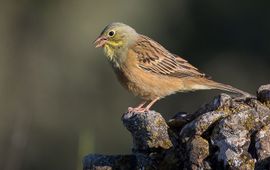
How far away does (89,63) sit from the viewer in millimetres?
19703

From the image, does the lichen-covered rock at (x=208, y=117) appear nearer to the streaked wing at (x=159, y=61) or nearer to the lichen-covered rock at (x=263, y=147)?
the lichen-covered rock at (x=263, y=147)

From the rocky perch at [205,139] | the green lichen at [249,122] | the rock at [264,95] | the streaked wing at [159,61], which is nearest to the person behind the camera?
the rocky perch at [205,139]

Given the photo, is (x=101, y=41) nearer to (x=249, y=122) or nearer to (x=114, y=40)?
(x=114, y=40)

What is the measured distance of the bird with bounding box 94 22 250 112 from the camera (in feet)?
31.0

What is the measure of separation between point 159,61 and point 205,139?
3860mm

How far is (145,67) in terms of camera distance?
9.77 m

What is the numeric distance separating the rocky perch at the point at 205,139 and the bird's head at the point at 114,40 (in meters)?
2.74

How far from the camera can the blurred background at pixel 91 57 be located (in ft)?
56.6

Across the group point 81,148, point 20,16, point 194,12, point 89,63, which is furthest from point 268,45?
point 81,148

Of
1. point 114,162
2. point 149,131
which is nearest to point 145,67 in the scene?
point 149,131

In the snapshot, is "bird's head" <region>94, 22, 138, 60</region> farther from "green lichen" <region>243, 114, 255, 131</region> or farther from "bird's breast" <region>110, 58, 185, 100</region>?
"green lichen" <region>243, 114, 255, 131</region>

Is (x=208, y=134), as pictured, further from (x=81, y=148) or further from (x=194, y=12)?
(x=194, y=12)

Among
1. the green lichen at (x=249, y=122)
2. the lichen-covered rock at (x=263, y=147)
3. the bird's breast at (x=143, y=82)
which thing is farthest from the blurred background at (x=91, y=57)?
the lichen-covered rock at (x=263, y=147)

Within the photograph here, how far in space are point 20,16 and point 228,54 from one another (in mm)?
4257
